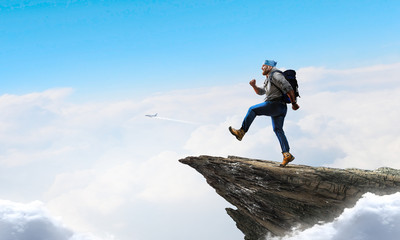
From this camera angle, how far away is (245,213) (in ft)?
58.1

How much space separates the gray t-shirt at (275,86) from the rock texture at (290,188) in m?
2.74

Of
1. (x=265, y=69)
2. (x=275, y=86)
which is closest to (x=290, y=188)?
(x=275, y=86)

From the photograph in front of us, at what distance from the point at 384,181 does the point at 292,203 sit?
3.45 metres

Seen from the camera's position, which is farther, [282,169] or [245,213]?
[245,213]

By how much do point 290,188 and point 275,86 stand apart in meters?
3.84

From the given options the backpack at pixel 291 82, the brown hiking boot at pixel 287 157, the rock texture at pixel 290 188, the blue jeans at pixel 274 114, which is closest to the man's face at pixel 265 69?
the backpack at pixel 291 82

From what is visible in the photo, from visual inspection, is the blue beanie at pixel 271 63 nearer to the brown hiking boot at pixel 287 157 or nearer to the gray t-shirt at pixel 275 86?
the gray t-shirt at pixel 275 86

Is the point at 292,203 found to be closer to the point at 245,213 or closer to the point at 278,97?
the point at 245,213

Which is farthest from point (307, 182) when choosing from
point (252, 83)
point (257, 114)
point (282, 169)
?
point (252, 83)

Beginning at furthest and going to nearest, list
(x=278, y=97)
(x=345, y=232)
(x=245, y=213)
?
1. (x=245, y=213)
2. (x=278, y=97)
3. (x=345, y=232)

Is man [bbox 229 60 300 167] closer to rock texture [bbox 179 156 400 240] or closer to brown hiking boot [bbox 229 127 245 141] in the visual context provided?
brown hiking boot [bbox 229 127 245 141]

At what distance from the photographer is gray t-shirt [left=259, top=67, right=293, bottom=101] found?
15.1 metres

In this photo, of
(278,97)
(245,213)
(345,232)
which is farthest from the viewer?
(245,213)

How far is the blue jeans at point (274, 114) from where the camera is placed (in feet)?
51.4
